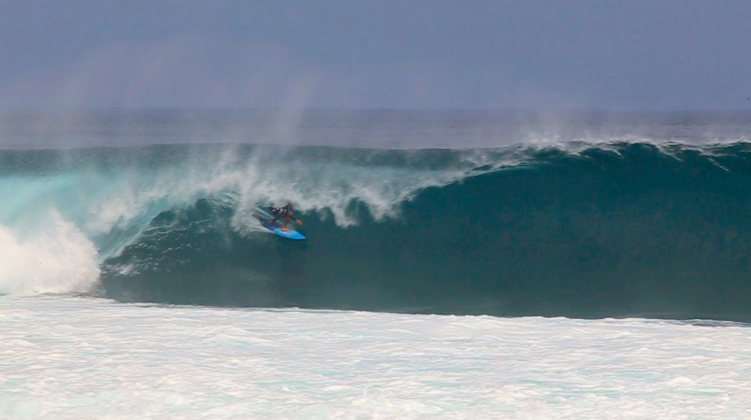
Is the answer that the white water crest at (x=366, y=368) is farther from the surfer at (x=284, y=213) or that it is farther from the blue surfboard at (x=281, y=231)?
the surfer at (x=284, y=213)

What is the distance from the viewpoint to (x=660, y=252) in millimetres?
11461

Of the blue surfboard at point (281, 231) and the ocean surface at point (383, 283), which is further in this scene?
the blue surfboard at point (281, 231)

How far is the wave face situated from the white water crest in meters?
2.81

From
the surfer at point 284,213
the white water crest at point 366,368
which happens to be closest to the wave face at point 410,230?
the surfer at point 284,213

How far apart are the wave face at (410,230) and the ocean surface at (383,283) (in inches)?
1.6

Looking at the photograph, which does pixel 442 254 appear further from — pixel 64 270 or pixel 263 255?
pixel 64 270

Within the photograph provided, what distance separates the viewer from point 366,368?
19.3 feet

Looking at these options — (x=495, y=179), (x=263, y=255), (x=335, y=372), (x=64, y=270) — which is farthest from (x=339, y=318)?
(x=495, y=179)

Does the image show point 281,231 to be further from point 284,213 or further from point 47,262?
point 47,262

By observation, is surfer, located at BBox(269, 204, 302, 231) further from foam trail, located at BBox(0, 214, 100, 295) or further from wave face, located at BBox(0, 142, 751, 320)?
foam trail, located at BBox(0, 214, 100, 295)

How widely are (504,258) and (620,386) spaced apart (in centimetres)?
615

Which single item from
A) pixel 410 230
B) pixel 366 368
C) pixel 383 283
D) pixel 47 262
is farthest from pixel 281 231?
pixel 366 368

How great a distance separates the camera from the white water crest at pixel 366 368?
508cm

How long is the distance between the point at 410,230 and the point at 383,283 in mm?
1667
